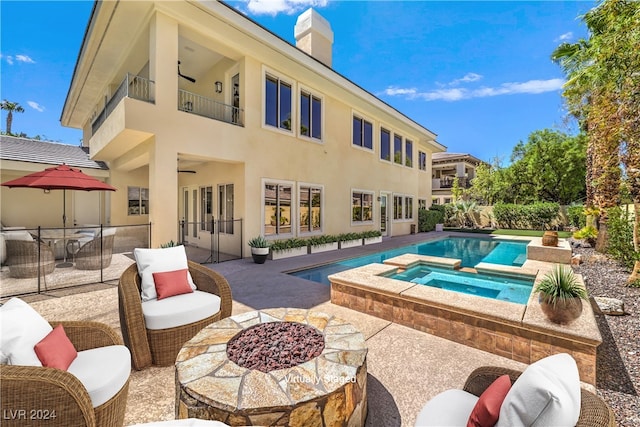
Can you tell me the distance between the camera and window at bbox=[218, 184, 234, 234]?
1071 cm

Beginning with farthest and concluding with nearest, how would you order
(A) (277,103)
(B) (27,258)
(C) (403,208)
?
(C) (403,208), (A) (277,103), (B) (27,258)

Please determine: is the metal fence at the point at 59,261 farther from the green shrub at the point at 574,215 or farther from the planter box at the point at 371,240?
the green shrub at the point at 574,215

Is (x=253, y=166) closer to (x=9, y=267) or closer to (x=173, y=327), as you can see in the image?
(x=9, y=267)

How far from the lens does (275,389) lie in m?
2.08

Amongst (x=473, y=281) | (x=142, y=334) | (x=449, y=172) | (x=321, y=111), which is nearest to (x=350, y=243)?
(x=321, y=111)

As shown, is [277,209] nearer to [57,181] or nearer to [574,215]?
[57,181]

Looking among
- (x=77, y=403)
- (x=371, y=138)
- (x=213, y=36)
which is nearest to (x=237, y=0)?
(x=213, y=36)

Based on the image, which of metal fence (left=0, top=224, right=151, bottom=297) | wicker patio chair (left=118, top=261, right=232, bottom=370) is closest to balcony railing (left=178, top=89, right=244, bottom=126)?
metal fence (left=0, top=224, right=151, bottom=297)

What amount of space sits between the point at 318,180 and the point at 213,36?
6469mm

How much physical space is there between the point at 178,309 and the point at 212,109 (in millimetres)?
8814

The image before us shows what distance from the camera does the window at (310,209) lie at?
39.6 ft

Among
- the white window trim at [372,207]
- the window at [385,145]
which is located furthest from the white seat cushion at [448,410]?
the window at [385,145]

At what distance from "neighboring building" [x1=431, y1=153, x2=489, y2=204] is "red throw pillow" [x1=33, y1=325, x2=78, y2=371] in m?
36.2

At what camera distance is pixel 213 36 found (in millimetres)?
8758
